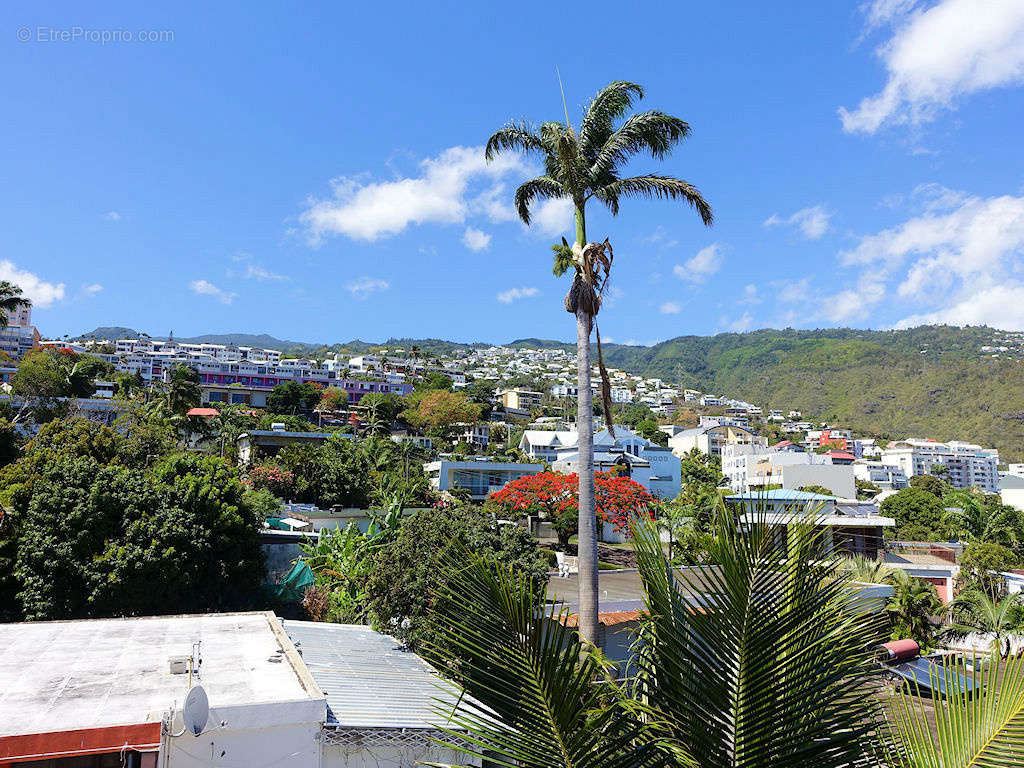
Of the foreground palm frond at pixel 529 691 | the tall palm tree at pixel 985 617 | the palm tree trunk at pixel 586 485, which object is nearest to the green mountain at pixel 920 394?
the tall palm tree at pixel 985 617

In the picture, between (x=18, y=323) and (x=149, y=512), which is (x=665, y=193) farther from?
(x=18, y=323)

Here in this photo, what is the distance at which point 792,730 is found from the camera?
105 inches

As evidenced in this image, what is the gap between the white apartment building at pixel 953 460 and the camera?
11681 centimetres

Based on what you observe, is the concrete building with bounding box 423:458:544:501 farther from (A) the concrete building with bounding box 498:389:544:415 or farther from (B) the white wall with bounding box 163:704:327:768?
(A) the concrete building with bounding box 498:389:544:415

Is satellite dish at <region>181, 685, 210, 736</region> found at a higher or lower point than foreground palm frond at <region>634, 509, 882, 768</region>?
Answer: lower

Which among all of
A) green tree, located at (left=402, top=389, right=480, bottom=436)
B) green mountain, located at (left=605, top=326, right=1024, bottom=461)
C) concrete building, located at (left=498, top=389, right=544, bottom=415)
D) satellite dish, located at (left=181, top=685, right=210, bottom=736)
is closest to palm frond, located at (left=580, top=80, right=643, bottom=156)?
satellite dish, located at (left=181, top=685, right=210, bottom=736)

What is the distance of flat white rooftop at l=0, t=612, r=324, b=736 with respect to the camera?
7.04m

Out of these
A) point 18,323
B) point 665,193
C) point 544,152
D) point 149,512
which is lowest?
point 149,512

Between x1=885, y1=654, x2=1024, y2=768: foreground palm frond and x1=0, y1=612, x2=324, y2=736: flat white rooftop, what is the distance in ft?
21.3

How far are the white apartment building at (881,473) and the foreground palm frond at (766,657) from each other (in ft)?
369

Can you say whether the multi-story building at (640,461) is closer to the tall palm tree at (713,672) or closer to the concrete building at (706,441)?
the tall palm tree at (713,672)

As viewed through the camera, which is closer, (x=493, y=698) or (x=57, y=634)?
(x=493, y=698)

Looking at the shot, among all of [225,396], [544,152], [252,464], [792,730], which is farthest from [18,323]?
[792,730]

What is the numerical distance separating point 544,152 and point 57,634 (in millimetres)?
10742
